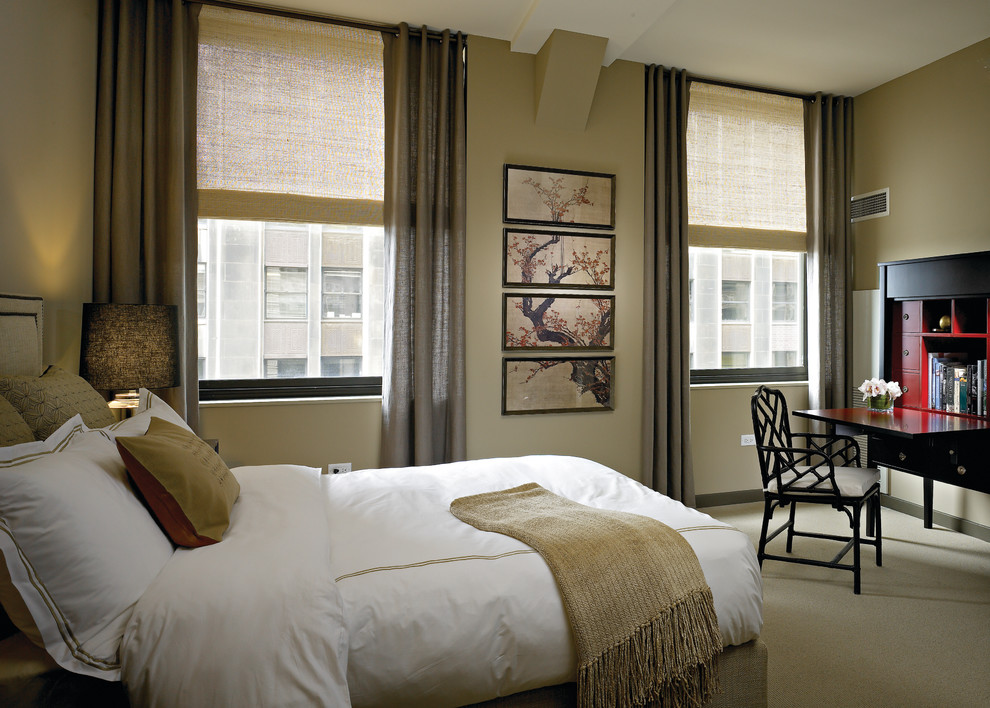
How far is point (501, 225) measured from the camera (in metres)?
3.81

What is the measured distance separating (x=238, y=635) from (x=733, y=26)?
402 cm

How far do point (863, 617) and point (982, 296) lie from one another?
2021 millimetres

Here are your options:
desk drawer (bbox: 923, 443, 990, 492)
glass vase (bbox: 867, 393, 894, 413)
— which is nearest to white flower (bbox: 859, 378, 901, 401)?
glass vase (bbox: 867, 393, 894, 413)

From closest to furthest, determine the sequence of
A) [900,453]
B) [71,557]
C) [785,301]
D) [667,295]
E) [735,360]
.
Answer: [71,557] < [900,453] < [667,295] < [735,360] < [785,301]

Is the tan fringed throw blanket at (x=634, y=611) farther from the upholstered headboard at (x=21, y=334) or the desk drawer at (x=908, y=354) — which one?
the desk drawer at (x=908, y=354)

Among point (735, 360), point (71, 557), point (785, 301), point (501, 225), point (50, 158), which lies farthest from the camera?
point (785, 301)

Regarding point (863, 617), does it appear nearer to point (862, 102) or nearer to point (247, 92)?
point (862, 102)

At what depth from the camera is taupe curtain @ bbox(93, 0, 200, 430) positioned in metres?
3.13

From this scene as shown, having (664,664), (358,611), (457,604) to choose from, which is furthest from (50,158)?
(664,664)

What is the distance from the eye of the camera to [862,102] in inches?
181

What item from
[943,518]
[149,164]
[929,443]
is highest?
[149,164]

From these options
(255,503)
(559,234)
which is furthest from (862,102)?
(255,503)

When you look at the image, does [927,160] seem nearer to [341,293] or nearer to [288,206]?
[341,293]

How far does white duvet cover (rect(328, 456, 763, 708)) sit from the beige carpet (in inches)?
29.7
